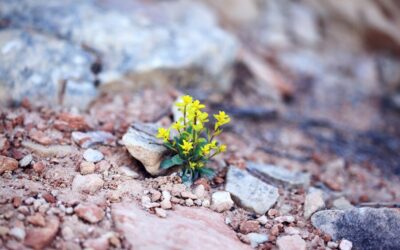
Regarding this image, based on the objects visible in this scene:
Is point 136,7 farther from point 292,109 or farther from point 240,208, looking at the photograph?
point 240,208

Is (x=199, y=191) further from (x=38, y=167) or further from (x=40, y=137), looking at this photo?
(x=40, y=137)

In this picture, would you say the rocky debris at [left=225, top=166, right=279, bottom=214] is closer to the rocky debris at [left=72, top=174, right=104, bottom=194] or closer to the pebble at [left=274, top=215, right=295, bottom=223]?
the pebble at [left=274, top=215, right=295, bottom=223]

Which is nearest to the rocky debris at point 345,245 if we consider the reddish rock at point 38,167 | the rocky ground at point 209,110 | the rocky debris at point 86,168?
the rocky ground at point 209,110

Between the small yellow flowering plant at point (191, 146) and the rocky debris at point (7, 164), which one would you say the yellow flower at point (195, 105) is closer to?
the small yellow flowering plant at point (191, 146)

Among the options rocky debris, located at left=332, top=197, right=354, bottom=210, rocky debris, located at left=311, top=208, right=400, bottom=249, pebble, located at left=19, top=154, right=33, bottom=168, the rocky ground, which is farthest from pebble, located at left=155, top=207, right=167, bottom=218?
rocky debris, located at left=332, top=197, right=354, bottom=210

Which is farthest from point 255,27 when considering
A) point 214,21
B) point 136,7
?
point 136,7
